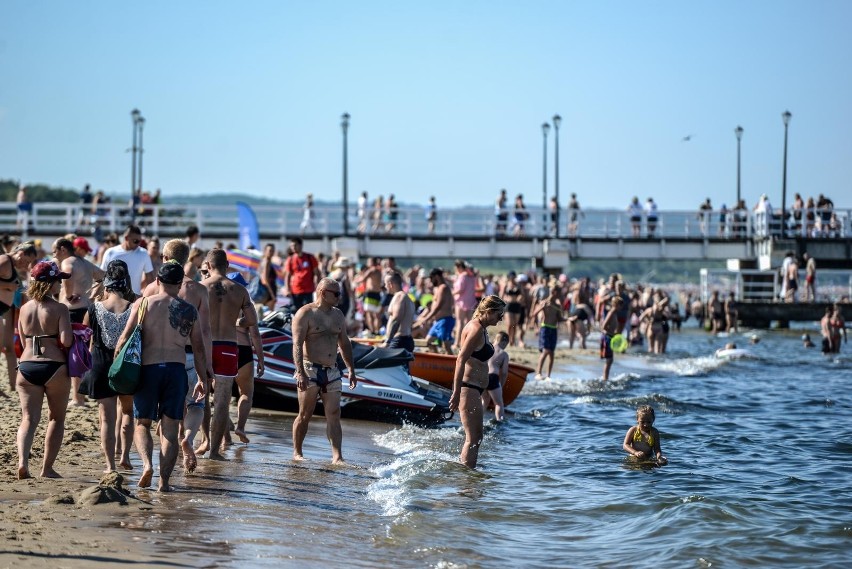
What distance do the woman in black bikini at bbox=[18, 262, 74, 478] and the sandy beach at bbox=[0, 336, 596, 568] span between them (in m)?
0.43

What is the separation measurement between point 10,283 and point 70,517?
15.3 feet

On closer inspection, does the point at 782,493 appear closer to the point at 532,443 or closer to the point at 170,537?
the point at 532,443

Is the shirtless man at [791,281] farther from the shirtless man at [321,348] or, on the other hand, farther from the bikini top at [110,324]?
the bikini top at [110,324]

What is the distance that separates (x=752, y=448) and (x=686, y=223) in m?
28.2

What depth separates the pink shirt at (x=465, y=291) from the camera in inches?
766

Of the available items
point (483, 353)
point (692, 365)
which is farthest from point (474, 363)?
point (692, 365)

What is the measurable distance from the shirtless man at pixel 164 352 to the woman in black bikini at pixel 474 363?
2.55 m

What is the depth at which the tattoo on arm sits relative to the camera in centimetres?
743

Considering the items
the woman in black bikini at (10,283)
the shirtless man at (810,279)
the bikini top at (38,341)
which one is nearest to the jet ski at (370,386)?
the woman in black bikini at (10,283)

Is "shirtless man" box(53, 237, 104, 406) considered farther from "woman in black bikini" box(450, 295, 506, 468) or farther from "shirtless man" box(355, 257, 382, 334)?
"shirtless man" box(355, 257, 382, 334)

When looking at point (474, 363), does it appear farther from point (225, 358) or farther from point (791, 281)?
point (791, 281)

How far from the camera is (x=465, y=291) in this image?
1948 centimetres

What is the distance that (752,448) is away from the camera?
12961 millimetres

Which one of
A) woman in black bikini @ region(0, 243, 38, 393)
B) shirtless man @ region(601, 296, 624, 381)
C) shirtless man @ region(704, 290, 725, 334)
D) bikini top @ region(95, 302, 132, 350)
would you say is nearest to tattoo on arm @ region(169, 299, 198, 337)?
bikini top @ region(95, 302, 132, 350)
